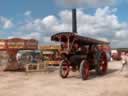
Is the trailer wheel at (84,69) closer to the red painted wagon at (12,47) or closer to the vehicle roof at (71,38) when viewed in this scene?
the vehicle roof at (71,38)

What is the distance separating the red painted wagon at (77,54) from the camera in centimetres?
1920

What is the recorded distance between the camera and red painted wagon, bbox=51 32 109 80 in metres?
19.2

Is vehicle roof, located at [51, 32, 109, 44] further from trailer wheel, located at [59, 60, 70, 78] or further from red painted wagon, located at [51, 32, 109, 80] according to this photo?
trailer wheel, located at [59, 60, 70, 78]

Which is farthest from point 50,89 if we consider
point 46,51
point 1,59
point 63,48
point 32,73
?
point 46,51

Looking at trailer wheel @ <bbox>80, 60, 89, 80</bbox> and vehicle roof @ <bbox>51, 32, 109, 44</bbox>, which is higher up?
vehicle roof @ <bbox>51, 32, 109, 44</bbox>

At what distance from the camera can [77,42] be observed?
783 inches

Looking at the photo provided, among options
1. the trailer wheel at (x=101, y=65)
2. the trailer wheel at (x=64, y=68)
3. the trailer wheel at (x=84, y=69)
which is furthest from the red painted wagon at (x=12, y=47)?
the trailer wheel at (x=84, y=69)

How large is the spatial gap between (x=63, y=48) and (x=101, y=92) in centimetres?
640

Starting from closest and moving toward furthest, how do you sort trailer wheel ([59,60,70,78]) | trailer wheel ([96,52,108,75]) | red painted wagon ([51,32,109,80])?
1. red painted wagon ([51,32,109,80])
2. trailer wheel ([59,60,70,78])
3. trailer wheel ([96,52,108,75])

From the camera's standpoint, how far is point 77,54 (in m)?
20.0

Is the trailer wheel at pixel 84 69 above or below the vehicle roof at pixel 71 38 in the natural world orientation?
below

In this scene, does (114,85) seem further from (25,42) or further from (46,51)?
(46,51)

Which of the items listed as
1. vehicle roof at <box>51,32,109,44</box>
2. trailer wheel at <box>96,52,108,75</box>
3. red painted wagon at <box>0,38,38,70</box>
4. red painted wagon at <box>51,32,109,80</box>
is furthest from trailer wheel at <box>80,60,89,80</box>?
red painted wagon at <box>0,38,38,70</box>

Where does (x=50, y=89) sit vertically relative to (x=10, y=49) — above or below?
below
